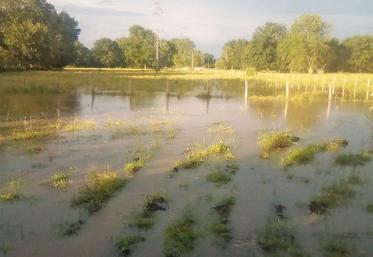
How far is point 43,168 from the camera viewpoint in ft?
43.5

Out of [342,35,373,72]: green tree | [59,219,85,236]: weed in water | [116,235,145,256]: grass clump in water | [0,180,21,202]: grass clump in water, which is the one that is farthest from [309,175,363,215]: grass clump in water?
[342,35,373,72]: green tree

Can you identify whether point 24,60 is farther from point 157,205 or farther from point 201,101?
point 157,205

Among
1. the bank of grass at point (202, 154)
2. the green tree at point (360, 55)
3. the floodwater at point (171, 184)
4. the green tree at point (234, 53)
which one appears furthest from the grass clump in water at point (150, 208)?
the green tree at point (234, 53)

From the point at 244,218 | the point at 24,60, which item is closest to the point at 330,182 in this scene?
the point at 244,218

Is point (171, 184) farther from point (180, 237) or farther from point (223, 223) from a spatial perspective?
point (180, 237)

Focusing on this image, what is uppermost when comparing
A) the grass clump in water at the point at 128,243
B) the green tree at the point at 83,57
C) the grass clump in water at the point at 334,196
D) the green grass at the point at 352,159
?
the green tree at the point at 83,57

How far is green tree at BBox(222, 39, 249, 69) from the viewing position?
13727 cm

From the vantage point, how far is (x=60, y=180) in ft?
39.0

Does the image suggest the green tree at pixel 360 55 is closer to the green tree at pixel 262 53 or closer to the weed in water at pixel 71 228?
the green tree at pixel 262 53

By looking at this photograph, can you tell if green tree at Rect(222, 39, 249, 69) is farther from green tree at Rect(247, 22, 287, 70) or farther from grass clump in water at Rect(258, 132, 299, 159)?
grass clump in water at Rect(258, 132, 299, 159)

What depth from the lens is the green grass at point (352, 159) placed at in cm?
1484

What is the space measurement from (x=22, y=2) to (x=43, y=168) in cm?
6313

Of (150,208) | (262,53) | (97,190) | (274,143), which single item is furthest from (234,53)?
(150,208)

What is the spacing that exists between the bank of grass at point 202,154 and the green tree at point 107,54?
95884 millimetres
